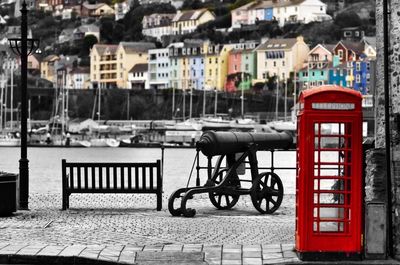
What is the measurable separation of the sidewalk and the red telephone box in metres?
0.34

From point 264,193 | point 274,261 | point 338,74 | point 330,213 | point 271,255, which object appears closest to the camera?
point 274,261

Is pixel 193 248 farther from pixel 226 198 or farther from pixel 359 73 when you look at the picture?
pixel 359 73

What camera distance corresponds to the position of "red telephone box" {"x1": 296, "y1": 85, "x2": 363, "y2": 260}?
45.9 ft

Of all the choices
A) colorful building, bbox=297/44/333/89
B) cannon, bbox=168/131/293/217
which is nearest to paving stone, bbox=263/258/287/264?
cannon, bbox=168/131/293/217

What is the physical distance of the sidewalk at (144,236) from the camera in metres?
14.4

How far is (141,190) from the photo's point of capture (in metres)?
21.5

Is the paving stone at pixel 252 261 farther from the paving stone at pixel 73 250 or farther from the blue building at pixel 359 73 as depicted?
the blue building at pixel 359 73

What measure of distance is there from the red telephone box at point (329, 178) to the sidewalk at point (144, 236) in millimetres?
345

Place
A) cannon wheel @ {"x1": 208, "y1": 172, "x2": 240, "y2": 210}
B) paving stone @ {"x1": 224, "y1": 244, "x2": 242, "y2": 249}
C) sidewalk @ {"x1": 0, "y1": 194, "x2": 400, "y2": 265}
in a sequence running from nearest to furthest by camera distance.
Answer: sidewalk @ {"x1": 0, "y1": 194, "x2": 400, "y2": 265} → paving stone @ {"x1": 224, "y1": 244, "x2": 242, "y2": 249} → cannon wheel @ {"x1": 208, "y1": 172, "x2": 240, "y2": 210}

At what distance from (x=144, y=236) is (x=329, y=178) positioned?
3.67m

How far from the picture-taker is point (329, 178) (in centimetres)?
1416

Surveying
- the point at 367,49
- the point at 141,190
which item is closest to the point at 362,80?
the point at 367,49

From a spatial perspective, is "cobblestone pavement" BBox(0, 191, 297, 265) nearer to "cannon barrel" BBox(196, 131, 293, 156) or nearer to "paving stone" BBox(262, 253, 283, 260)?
"paving stone" BBox(262, 253, 283, 260)

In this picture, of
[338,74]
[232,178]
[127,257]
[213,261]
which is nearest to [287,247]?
[213,261]
